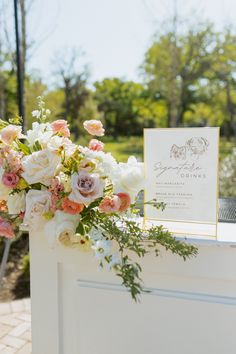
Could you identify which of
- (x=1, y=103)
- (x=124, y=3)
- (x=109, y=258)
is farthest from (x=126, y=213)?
(x=1, y=103)

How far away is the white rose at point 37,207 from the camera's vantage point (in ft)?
3.30

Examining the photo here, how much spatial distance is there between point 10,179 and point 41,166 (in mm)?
111

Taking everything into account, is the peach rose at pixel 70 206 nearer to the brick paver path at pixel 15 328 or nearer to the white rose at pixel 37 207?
the white rose at pixel 37 207

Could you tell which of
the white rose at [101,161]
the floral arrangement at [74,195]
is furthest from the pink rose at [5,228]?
the white rose at [101,161]

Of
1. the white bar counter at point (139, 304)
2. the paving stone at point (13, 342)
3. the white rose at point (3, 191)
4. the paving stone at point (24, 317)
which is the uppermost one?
the white rose at point (3, 191)

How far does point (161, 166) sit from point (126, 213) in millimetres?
209

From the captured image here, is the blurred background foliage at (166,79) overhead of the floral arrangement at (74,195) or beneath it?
overhead

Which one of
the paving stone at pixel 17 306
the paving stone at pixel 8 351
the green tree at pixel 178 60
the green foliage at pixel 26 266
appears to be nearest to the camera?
the paving stone at pixel 8 351

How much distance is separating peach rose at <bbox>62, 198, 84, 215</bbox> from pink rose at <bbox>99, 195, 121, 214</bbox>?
0.24ft

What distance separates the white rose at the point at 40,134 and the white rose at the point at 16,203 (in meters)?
0.16

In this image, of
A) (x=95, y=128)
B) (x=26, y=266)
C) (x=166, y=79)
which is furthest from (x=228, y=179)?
(x=166, y=79)

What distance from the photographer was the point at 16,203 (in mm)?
1066

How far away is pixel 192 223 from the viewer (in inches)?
46.6

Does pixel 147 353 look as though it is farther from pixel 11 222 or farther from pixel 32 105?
pixel 32 105
